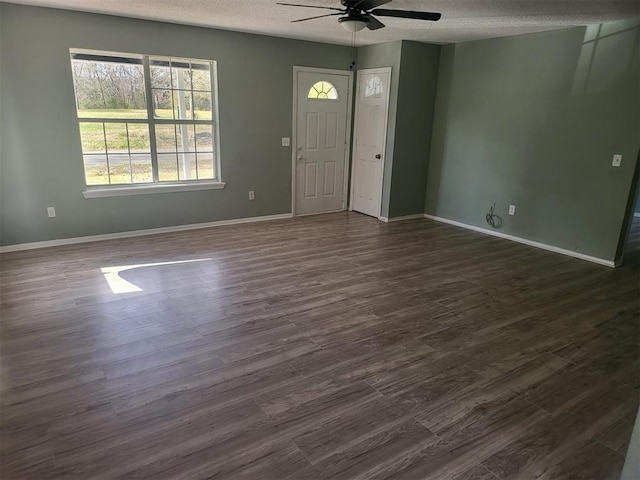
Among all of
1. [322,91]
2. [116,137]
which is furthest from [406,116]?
[116,137]

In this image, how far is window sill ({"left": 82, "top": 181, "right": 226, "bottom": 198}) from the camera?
4.85 metres

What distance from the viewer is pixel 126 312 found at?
325 centimetres

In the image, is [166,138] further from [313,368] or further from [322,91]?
[313,368]

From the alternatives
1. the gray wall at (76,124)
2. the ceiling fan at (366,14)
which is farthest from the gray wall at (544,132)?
the ceiling fan at (366,14)

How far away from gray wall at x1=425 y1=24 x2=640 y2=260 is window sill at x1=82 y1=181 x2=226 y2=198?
11.3ft

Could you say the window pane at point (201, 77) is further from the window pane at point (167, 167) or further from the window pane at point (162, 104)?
the window pane at point (167, 167)

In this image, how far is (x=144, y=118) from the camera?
16.4 feet

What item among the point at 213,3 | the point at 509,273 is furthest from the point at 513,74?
the point at 213,3

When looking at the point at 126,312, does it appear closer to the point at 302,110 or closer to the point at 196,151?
the point at 196,151

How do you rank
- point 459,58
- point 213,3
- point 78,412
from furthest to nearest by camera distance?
point 459,58 < point 213,3 < point 78,412

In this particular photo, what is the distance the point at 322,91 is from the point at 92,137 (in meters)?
3.19

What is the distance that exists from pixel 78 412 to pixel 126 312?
1177 mm

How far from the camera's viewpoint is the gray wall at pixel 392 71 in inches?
227

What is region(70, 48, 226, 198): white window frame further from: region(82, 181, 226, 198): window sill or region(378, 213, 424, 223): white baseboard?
region(378, 213, 424, 223): white baseboard
